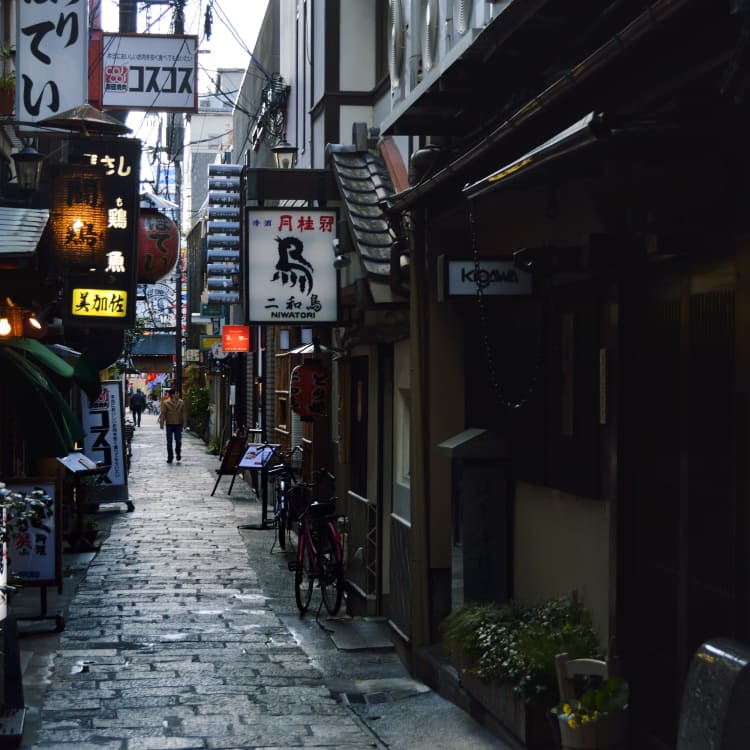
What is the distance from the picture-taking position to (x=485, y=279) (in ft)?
32.2

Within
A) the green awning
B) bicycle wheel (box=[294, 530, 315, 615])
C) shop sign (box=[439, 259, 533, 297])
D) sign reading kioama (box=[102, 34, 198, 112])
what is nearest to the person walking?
sign reading kioama (box=[102, 34, 198, 112])

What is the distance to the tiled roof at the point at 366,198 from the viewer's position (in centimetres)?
1377

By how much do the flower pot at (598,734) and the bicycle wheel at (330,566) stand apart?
7.89 meters

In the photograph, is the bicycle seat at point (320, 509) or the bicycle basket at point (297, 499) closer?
the bicycle seat at point (320, 509)

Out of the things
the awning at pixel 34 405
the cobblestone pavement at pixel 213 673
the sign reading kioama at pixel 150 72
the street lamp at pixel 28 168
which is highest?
the sign reading kioama at pixel 150 72

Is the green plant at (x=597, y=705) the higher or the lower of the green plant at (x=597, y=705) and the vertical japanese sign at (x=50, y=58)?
the lower

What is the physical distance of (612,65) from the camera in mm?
6172

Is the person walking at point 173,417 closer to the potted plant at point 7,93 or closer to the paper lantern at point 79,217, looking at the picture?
the paper lantern at point 79,217

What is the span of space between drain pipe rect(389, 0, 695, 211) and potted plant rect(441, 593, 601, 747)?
327cm

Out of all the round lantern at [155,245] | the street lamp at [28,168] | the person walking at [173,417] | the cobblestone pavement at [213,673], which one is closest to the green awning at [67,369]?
the street lamp at [28,168]

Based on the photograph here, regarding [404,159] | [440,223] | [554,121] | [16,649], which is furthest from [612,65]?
[404,159]

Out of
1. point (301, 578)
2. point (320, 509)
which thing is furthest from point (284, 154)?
point (301, 578)

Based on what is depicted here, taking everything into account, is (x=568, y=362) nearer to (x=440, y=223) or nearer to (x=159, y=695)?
(x=440, y=223)

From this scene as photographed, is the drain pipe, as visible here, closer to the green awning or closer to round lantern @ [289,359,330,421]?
the green awning
